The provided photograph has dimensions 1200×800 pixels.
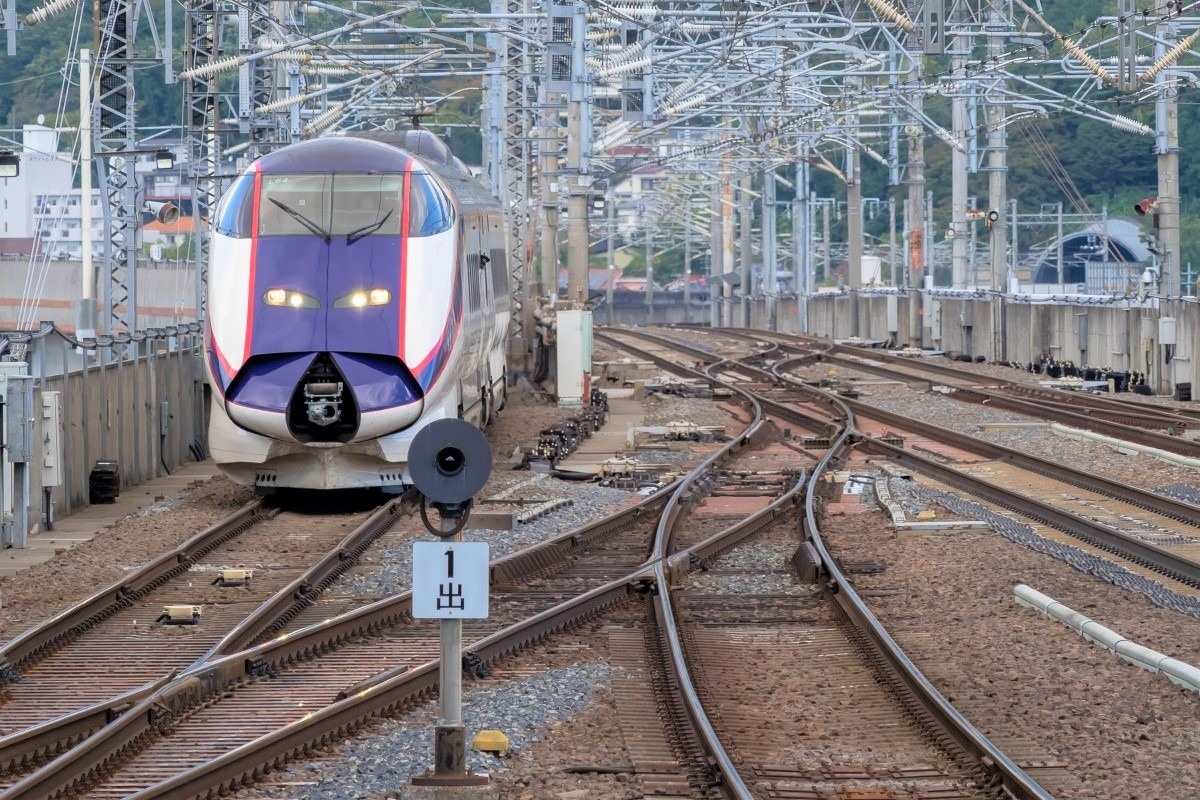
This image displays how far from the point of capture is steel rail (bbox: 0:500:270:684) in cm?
999

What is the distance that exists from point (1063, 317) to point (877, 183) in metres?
53.8

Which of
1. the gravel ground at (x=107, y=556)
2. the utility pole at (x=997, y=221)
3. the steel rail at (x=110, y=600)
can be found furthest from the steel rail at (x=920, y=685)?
the utility pole at (x=997, y=221)

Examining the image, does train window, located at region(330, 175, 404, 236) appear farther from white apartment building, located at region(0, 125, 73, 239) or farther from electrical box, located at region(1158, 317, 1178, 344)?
white apartment building, located at region(0, 125, 73, 239)

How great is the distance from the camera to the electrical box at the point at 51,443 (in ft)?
50.8

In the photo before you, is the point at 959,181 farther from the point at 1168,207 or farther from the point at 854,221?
the point at 854,221

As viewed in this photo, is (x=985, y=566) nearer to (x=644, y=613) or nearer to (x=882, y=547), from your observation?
(x=882, y=547)

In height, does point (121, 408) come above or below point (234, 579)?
above


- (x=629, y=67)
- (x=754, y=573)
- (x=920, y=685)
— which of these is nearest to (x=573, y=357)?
(x=629, y=67)

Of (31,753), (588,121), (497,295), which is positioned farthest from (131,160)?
(31,753)

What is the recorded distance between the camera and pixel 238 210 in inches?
661

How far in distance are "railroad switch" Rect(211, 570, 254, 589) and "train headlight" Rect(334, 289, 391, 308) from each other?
12.9 ft

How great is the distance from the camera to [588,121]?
32781 mm

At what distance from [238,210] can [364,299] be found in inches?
61.6

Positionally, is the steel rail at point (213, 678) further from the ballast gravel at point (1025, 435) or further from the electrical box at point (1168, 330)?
the electrical box at point (1168, 330)
